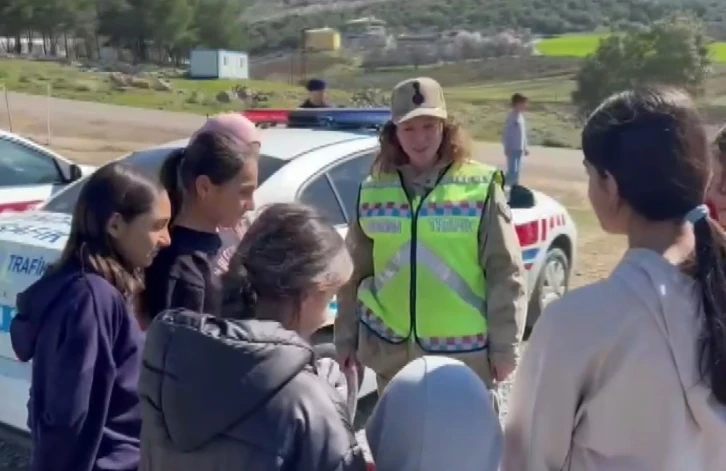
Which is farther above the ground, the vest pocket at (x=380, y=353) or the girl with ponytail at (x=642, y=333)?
the girl with ponytail at (x=642, y=333)

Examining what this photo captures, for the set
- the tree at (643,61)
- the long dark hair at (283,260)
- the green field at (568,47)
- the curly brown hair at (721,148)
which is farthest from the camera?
the green field at (568,47)

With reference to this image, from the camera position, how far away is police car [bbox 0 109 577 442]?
4352mm

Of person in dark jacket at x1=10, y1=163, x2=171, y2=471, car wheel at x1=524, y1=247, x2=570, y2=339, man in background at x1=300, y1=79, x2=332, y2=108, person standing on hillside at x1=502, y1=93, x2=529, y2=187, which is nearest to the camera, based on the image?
person in dark jacket at x1=10, y1=163, x2=171, y2=471

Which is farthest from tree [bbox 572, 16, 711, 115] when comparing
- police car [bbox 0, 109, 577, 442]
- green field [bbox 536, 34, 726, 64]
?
police car [bbox 0, 109, 577, 442]

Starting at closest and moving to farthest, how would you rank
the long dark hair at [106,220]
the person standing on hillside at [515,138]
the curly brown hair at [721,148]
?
the long dark hair at [106,220] < the curly brown hair at [721,148] < the person standing on hillside at [515,138]

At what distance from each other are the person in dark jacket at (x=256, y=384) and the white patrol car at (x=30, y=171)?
5984 mm

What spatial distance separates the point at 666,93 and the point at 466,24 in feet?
436

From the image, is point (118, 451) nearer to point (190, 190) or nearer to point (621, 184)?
point (190, 190)

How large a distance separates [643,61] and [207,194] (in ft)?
150

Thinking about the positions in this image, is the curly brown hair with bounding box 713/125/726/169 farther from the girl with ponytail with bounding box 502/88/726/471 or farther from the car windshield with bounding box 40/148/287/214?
the car windshield with bounding box 40/148/287/214

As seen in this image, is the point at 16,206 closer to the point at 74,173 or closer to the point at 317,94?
the point at 74,173

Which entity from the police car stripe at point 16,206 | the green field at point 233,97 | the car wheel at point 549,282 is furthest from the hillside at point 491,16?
the car wheel at point 549,282

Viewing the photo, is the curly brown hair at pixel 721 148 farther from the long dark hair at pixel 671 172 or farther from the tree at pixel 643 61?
the tree at pixel 643 61

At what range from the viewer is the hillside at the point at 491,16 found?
118 m
